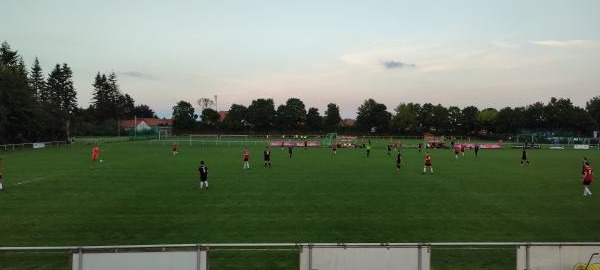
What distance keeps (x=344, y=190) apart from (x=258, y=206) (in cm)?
569

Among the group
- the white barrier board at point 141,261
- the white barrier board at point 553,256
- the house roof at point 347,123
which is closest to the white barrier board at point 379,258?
the white barrier board at point 553,256

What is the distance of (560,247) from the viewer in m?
7.76

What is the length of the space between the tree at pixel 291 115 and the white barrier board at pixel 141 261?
123317 mm

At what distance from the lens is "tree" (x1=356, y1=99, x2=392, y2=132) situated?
5389 inches

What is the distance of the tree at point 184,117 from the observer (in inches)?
5089

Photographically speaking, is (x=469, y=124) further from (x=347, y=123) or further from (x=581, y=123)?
(x=347, y=123)

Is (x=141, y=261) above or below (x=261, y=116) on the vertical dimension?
below

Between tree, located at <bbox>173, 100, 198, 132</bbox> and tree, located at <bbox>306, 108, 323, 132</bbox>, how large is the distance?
107 feet

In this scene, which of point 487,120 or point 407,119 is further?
point 407,119

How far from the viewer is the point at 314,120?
13862 cm

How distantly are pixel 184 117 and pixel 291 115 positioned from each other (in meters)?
30.3

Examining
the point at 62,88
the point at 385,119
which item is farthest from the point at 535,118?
the point at 62,88

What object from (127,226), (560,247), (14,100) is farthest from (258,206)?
(14,100)

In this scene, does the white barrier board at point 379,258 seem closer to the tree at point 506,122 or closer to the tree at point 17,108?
the tree at point 17,108
